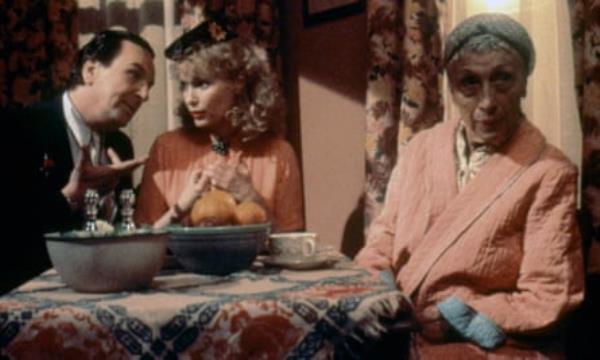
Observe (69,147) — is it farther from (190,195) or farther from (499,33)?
(499,33)

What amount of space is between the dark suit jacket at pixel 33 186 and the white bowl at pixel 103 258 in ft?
3.58

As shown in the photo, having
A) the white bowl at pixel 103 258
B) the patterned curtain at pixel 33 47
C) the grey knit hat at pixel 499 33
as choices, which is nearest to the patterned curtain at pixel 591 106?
the grey knit hat at pixel 499 33

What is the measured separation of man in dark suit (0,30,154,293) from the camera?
7.66ft

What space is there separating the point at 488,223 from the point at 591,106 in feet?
1.70

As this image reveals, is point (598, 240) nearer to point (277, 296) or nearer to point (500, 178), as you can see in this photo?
point (500, 178)

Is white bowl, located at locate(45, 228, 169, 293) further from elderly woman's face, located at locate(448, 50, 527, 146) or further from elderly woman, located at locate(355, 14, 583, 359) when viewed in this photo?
elderly woman's face, located at locate(448, 50, 527, 146)

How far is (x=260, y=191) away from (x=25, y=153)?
83 centimetres

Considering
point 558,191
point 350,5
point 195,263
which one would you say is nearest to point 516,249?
point 558,191

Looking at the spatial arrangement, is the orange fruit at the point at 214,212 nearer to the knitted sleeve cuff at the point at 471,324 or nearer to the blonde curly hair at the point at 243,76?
the knitted sleeve cuff at the point at 471,324

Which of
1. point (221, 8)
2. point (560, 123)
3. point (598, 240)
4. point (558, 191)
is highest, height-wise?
point (221, 8)

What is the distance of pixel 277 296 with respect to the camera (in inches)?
48.8

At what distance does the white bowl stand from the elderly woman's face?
3.58 ft

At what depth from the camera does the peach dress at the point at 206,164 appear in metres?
2.74

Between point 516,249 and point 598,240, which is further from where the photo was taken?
point 598,240
